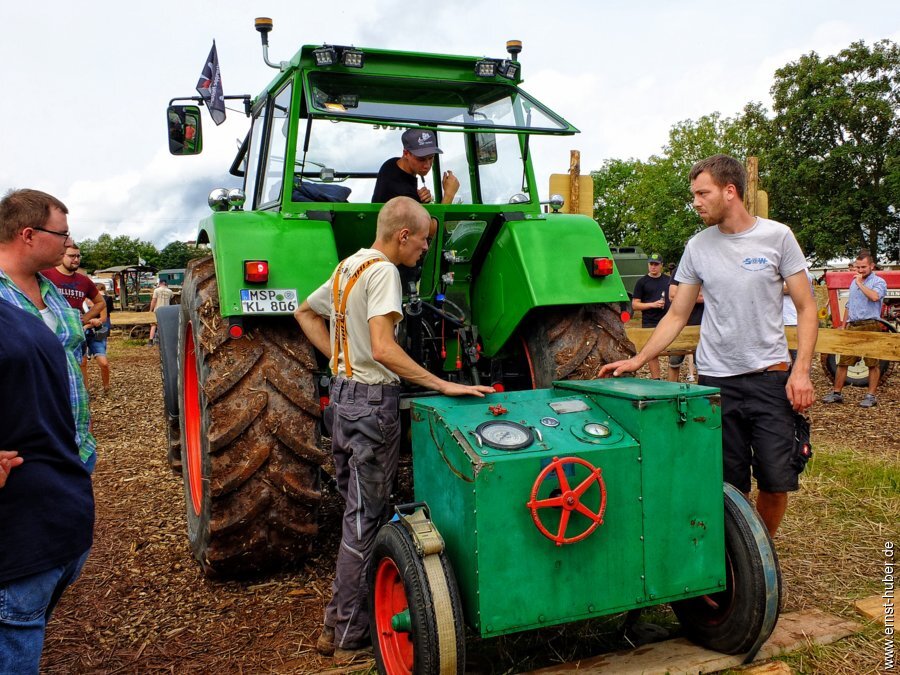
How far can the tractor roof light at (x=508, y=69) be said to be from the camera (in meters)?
4.18

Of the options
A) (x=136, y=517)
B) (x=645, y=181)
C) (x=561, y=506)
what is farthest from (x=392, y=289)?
(x=645, y=181)

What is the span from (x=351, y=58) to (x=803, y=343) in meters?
2.48

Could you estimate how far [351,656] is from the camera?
119 inches

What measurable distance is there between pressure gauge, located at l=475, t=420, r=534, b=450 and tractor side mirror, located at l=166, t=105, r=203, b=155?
2.80 m

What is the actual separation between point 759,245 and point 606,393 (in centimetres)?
108

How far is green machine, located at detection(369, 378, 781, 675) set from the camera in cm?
244

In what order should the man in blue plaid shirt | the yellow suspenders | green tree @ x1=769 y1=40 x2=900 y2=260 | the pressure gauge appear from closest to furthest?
1. the man in blue plaid shirt
2. the pressure gauge
3. the yellow suspenders
4. green tree @ x1=769 y1=40 x2=900 y2=260

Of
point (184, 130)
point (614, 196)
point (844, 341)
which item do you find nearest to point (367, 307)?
point (184, 130)

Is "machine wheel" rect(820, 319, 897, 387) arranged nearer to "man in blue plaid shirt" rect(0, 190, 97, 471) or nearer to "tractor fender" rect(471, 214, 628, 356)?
"tractor fender" rect(471, 214, 628, 356)

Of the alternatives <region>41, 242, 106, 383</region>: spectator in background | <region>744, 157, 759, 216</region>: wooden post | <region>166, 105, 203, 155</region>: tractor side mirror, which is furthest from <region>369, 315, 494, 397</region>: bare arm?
<region>744, 157, 759, 216</region>: wooden post

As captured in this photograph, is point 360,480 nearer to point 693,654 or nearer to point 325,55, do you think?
point 693,654

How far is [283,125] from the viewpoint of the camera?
4.14 metres

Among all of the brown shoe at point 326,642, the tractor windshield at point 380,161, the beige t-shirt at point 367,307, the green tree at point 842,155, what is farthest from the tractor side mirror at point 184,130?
the green tree at point 842,155

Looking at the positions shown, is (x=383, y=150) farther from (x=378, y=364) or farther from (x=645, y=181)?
(x=645, y=181)
